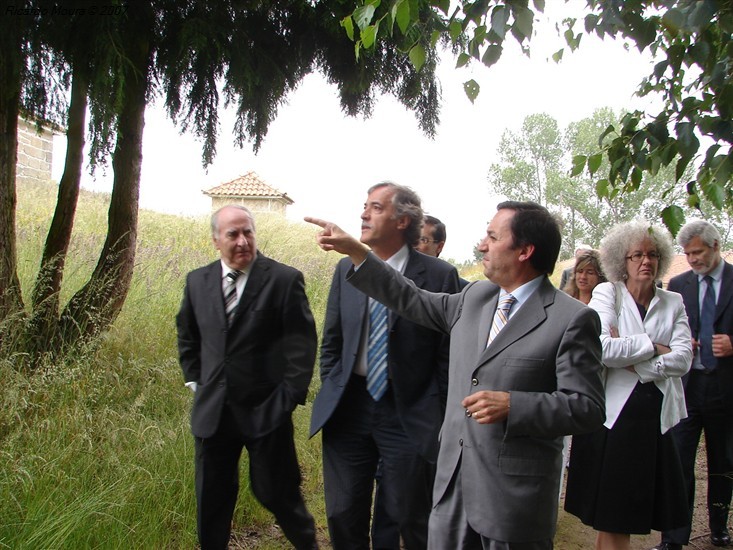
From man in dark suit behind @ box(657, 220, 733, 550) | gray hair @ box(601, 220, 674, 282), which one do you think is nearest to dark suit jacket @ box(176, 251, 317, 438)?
gray hair @ box(601, 220, 674, 282)

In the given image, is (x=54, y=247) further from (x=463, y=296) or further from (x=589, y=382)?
(x=589, y=382)

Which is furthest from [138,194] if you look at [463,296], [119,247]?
[463,296]

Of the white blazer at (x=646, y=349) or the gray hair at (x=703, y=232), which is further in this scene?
the gray hair at (x=703, y=232)

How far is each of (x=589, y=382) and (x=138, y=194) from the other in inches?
190

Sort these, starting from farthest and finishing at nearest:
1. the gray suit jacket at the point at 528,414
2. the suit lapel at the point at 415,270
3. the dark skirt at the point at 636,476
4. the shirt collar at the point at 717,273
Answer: the shirt collar at the point at 717,273, the dark skirt at the point at 636,476, the suit lapel at the point at 415,270, the gray suit jacket at the point at 528,414

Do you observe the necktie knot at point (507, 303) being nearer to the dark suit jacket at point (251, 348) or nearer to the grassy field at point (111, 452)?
the dark suit jacket at point (251, 348)

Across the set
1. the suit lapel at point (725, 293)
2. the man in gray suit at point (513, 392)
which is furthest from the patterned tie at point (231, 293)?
the suit lapel at point (725, 293)

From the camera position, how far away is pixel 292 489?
3.56 metres

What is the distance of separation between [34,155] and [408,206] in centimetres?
1783

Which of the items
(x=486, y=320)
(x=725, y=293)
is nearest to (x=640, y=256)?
(x=725, y=293)

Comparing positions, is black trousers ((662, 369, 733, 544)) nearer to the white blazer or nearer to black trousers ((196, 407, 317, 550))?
the white blazer

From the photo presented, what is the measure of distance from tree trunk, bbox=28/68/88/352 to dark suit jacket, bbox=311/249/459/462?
104 inches

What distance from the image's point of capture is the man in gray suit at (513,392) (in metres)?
2.21

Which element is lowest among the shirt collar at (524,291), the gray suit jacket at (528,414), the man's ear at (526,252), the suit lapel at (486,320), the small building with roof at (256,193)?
the gray suit jacket at (528,414)
